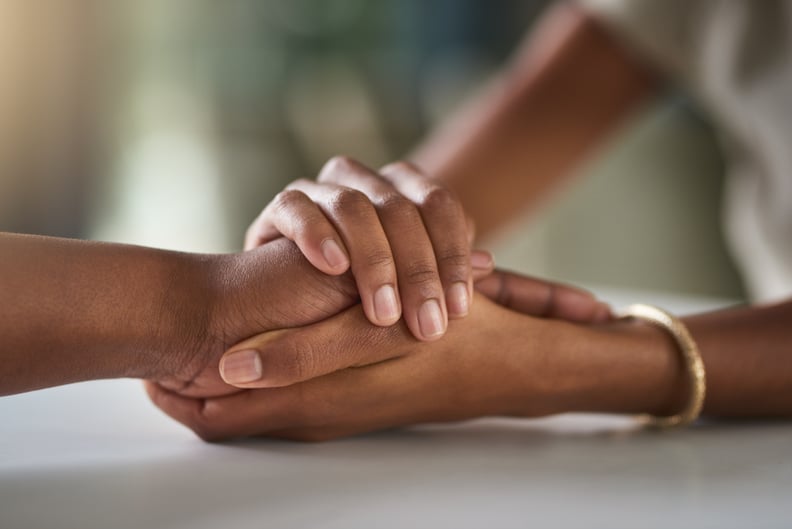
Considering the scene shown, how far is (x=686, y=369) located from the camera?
2.05 feet

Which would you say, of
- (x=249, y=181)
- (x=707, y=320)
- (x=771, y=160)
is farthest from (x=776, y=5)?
(x=249, y=181)

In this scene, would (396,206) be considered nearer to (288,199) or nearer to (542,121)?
(288,199)

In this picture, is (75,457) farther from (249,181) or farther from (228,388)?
(249,181)

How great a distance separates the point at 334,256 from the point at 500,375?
142 mm

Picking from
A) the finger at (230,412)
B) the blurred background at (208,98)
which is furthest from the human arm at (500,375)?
the blurred background at (208,98)

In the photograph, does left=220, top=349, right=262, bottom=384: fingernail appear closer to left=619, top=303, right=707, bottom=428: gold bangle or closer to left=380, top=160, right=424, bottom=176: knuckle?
left=380, top=160, right=424, bottom=176: knuckle

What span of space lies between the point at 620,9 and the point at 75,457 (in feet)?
3.00

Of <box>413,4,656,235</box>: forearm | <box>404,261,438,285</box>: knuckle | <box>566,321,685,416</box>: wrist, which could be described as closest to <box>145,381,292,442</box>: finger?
<box>404,261,438,285</box>: knuckle

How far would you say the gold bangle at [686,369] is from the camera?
2.03ft

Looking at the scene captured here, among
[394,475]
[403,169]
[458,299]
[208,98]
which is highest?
[208,98]

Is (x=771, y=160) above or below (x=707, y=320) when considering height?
above

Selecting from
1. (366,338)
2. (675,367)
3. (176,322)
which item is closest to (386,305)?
(366,338)

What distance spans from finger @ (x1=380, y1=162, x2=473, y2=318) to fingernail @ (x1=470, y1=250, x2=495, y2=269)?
0.02 m

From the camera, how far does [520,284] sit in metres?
0.63
